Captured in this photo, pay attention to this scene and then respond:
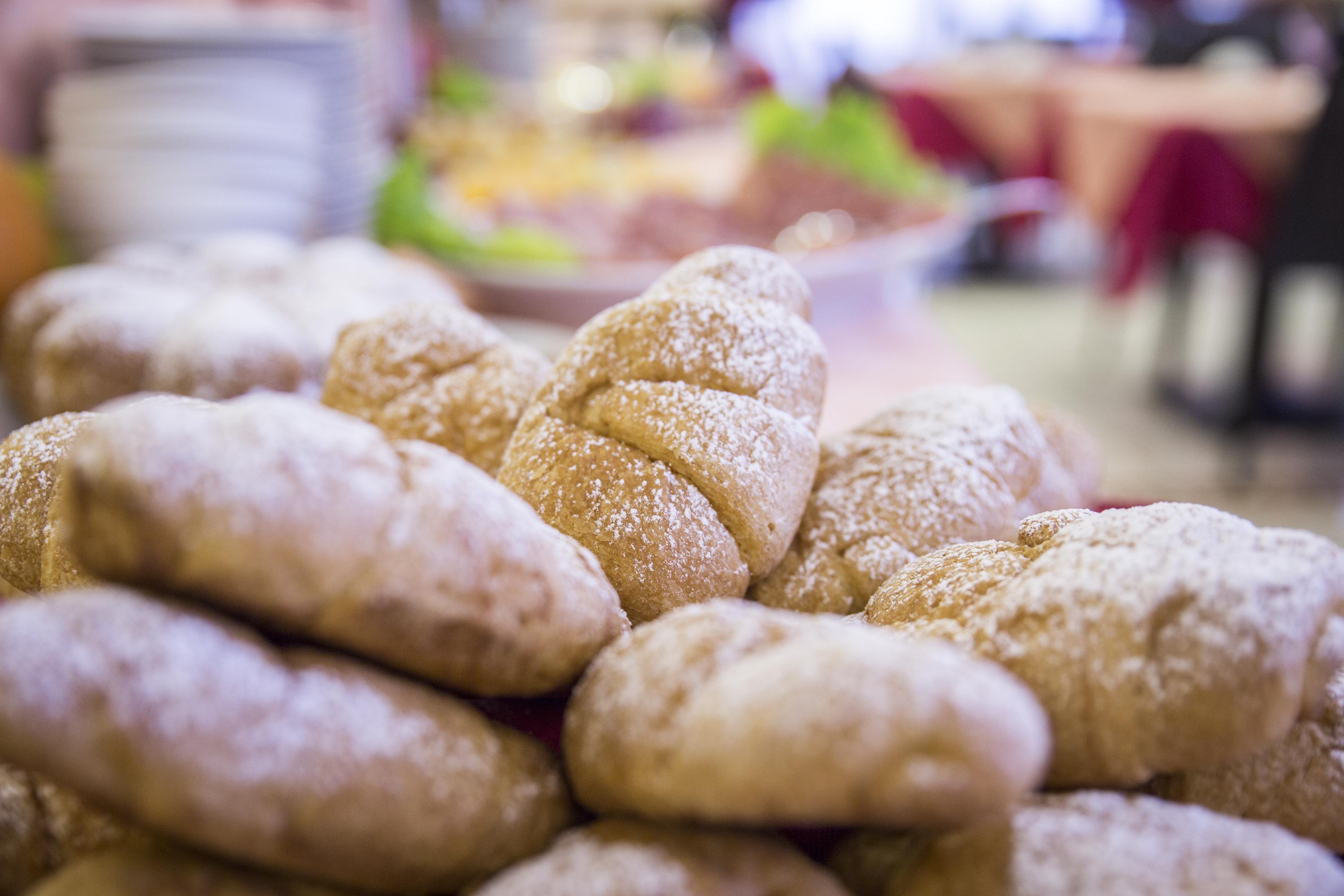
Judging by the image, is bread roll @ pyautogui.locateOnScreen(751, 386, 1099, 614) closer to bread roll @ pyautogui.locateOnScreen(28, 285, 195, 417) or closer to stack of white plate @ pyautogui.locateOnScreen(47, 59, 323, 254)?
bread roll @ pyautogui.locateOnScreen(28, 285, 195, 417)

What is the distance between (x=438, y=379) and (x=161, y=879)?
2.05ft

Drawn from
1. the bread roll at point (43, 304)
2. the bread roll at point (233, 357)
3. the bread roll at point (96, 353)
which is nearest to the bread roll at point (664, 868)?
the bread roll at point (233, 357)

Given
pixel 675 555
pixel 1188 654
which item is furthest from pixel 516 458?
pixel 1188 654

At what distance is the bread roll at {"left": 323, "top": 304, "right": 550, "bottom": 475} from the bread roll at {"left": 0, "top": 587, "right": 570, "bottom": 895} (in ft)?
1.53

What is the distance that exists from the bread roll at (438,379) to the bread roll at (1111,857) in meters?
0.60

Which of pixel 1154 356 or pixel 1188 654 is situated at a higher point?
pixel 1188 654

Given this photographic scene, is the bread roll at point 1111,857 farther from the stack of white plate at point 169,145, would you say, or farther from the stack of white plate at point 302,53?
the stack of white plate at point 302,53

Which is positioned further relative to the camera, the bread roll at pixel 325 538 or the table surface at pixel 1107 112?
the table surface at pixel 1107 112

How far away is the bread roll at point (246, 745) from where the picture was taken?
1.80ft

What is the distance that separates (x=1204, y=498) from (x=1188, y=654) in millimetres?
3889

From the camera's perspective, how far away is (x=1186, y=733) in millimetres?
656

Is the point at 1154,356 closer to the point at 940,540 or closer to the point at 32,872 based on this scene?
the point at 940,540

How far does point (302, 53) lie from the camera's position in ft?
7.63

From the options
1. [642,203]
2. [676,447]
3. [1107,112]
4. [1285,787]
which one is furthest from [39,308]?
[1107,112]
